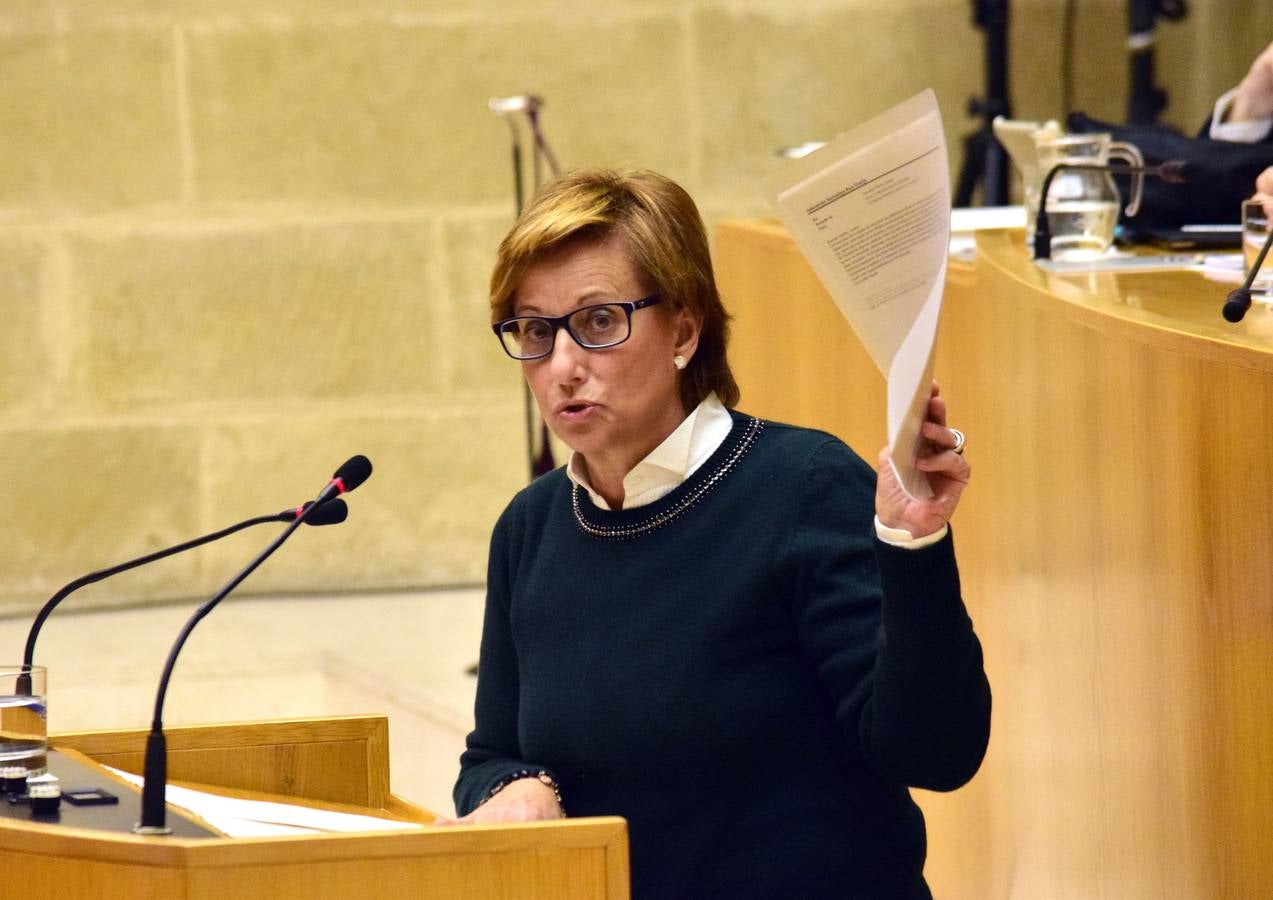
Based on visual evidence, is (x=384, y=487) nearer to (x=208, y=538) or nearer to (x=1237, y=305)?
(x=208, y=538)

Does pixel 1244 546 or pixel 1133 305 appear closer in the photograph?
pixel 1244 546

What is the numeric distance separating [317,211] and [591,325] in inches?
162

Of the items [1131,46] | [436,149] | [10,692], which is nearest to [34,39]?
[436,149]

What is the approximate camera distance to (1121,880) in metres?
1.83

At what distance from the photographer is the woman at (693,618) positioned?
158 cm

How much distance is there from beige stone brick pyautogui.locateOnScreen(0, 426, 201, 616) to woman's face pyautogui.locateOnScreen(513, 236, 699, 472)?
13.3 feet

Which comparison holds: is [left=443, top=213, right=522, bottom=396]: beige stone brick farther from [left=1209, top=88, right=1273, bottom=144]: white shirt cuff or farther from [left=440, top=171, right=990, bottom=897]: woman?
[left=440, top=171, right=990, bottom=897]: woman

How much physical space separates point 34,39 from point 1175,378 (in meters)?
4.69

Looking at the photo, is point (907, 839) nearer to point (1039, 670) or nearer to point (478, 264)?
point (1039, 670)

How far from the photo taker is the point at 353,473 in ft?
5.70

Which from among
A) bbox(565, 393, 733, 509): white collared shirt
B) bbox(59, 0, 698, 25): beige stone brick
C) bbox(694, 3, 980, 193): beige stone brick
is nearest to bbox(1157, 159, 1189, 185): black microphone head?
bbox(565, 393, 733, 509): white collared shirt

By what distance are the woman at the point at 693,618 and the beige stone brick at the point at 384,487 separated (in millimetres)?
3913

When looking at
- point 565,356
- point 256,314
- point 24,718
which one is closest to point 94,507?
point 256,314

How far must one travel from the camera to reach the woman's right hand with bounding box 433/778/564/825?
1.62 metres
